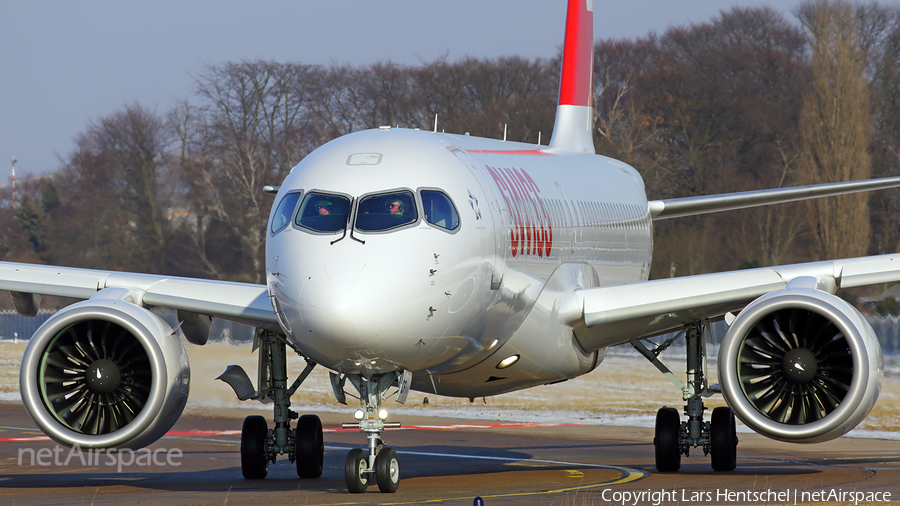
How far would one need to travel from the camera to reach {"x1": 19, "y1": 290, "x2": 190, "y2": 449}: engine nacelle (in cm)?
1197

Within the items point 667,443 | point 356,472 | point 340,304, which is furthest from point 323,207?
point 667,443

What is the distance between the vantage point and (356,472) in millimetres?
10930

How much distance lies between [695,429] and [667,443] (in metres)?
0.40

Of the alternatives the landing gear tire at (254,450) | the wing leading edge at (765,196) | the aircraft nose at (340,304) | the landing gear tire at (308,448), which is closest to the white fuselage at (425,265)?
the aircraft nose at (340,304)

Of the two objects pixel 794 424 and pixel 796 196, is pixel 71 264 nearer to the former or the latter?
pixel 796 196

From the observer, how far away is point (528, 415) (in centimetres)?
2600

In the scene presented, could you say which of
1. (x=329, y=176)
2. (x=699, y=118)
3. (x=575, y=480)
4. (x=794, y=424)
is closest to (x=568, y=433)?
(x=575, y=480)

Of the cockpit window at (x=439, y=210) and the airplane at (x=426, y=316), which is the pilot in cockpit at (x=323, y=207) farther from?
the cockpit window at (x=439, y=210)

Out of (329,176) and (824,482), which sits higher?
(329,176)

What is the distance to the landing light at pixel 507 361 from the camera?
42.3 feet

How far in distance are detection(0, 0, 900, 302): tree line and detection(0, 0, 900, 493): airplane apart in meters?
30.5

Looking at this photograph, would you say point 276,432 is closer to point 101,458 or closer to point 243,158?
point 101,458

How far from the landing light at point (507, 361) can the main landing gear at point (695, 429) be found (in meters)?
2.55

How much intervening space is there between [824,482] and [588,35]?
11534 millimetres
